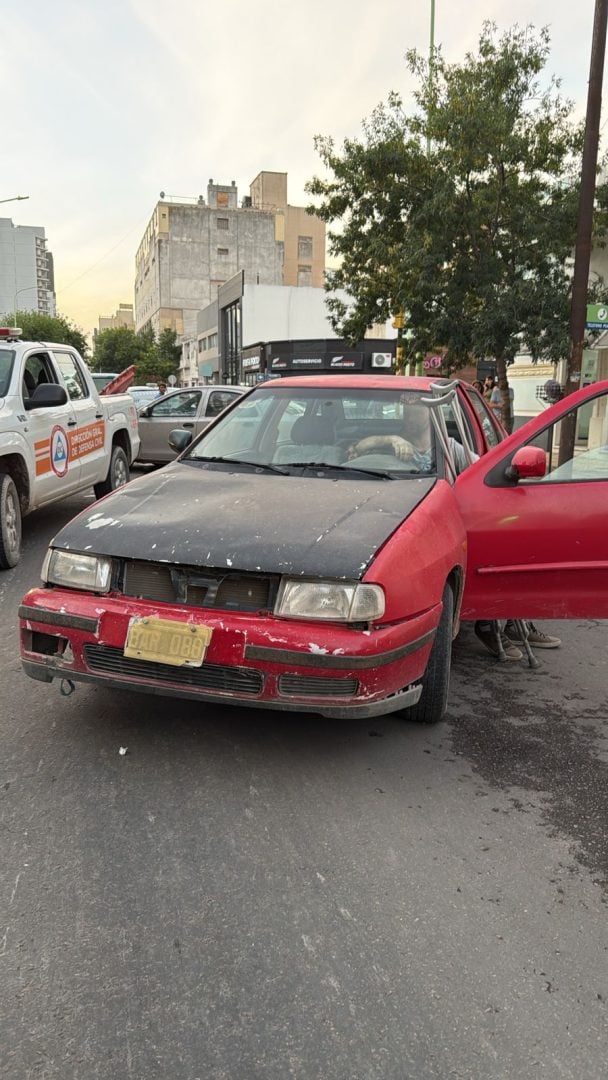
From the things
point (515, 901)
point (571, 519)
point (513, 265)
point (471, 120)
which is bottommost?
point (515, 901)

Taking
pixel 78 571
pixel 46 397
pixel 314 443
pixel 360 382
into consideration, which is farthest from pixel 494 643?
pixel 46 397

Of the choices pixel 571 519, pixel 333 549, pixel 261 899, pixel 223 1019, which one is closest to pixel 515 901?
pixel 261 899

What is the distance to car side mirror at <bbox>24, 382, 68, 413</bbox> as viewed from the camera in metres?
6.79

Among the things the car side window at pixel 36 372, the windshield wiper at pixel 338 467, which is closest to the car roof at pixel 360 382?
the windshield wiper at pixel 338 467

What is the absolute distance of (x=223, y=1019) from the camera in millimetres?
1944

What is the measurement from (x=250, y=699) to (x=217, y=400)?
11.7m

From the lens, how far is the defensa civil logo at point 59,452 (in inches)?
294

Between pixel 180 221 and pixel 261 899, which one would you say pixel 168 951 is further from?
pixel 180 221

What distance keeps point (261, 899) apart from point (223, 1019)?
48cm

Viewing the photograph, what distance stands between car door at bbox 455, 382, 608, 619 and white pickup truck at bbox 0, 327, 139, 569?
401 cm

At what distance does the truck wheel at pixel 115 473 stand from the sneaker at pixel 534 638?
18.1 feet

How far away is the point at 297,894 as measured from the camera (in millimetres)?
2441

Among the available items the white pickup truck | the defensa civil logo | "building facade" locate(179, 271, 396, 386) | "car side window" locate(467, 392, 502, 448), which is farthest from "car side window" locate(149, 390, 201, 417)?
"building facade" locate(179, 271, 396, 386)

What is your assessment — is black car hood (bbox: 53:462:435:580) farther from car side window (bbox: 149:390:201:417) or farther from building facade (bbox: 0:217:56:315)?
building facade (bbox: 0:217:56:315)
